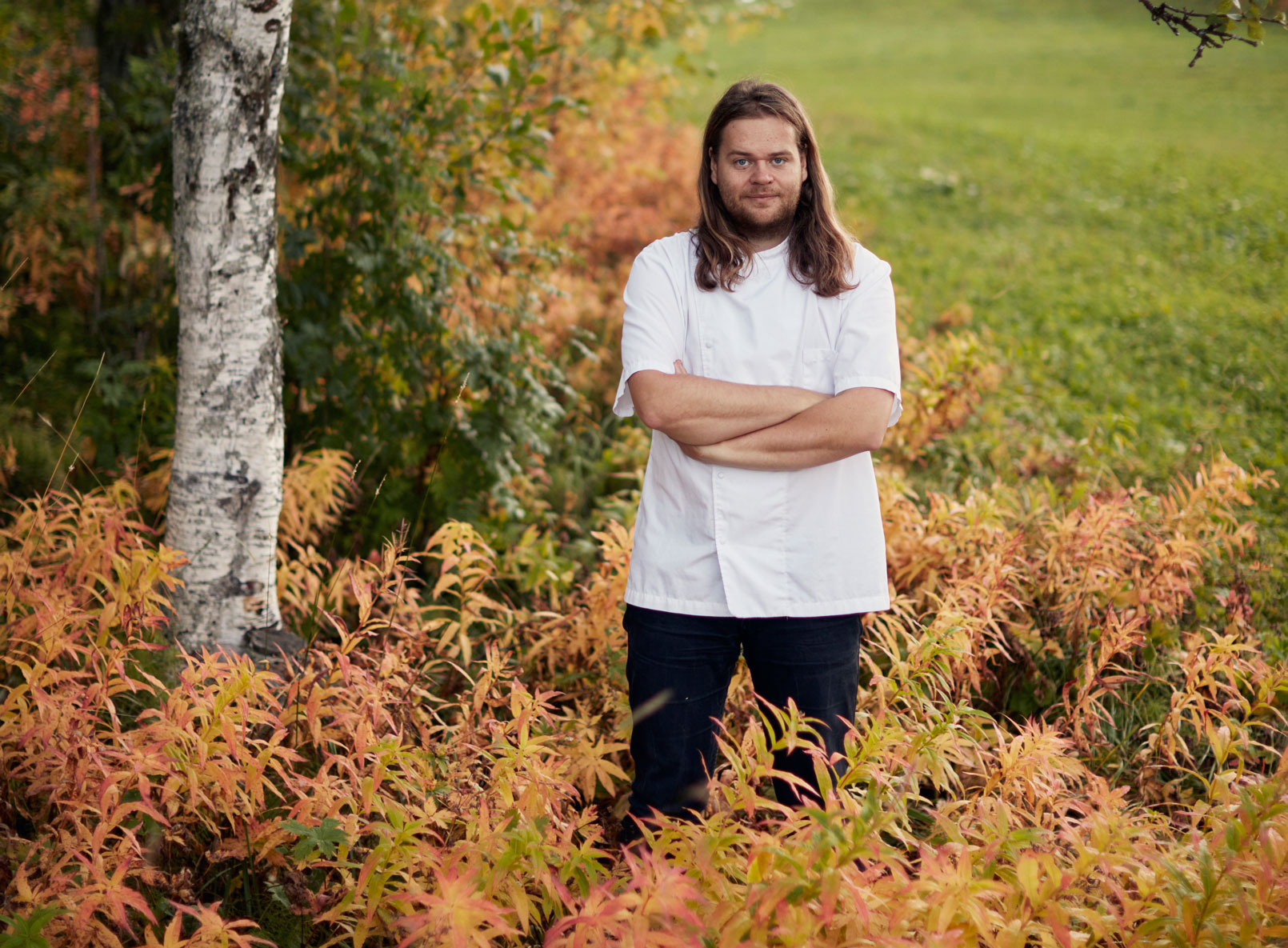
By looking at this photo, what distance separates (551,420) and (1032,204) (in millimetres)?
10936

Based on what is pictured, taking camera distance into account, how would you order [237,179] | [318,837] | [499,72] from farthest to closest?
[499,72]
[237,179]
[318,837]

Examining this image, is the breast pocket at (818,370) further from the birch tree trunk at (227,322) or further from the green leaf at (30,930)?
the green leaf at (30,930)

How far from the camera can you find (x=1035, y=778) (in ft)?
8.55

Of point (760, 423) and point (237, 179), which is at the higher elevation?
point (237, 179)

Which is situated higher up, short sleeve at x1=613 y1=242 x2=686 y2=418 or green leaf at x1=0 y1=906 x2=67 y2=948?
A: short sleeve at x1=613 y1=242 x2=686 y2=418

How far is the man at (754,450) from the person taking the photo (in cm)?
245

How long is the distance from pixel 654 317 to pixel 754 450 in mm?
437

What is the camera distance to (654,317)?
2.53m

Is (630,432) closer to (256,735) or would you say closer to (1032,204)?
(256,735)

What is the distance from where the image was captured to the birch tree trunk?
3.04 m

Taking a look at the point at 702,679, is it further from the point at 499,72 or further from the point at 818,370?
the point at 499,72

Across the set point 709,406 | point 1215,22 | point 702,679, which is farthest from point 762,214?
point 1215,22

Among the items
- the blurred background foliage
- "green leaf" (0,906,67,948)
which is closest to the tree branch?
the blurred background foliage

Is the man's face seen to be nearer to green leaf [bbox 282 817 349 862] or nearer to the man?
the man
